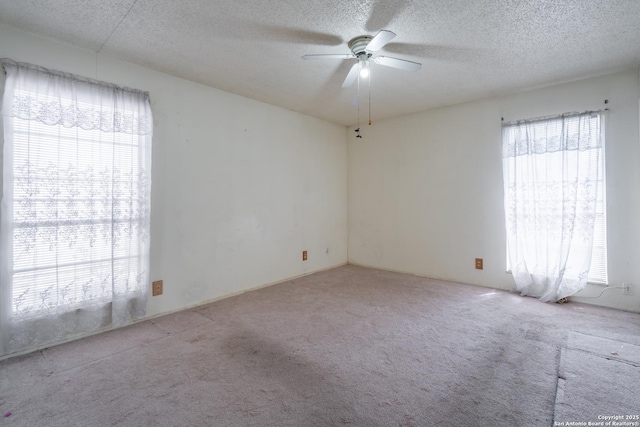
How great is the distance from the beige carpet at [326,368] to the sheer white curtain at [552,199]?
363 mm

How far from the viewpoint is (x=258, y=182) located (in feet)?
11.8

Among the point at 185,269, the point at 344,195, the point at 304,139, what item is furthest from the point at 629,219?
the point at 185,269

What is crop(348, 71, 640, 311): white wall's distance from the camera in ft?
9.26

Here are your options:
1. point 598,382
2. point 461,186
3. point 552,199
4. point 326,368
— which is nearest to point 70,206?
point 326,368

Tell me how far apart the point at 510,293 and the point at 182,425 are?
3.39 m

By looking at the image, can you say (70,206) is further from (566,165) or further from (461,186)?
(566,165)

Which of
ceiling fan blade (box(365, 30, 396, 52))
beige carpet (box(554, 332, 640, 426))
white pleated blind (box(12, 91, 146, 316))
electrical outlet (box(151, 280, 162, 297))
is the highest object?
ceiling fan blade (box(365, 30, 396, 52))

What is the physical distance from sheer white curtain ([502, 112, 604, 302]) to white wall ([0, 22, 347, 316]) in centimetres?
241

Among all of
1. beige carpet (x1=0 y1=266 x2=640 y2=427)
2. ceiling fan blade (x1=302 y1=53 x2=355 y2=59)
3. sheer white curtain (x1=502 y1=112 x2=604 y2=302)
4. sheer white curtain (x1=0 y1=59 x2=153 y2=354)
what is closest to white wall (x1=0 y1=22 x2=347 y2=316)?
sheer white curtain (x1=0 y1=59 x2=153 y2=354)

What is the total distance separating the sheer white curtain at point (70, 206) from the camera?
79.4 inches

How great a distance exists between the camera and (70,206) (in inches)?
87.3

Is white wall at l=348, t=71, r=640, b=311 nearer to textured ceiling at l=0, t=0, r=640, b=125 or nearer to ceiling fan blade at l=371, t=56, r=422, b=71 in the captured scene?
textured ceiling at l=0, t=0, r=640, b=125

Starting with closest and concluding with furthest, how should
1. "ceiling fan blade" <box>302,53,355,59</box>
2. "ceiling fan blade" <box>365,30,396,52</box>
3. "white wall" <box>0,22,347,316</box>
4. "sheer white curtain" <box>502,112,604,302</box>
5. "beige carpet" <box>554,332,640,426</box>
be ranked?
"beige carpet" <box>554,332,640,426</box> → "ceiling fan blade" <box>365,30,396,52</box> → "ceiling fan blade" <box>302,53,355,59</box> → "white wall" <box>0,22,347,316</box> → "sheer white curtain" <box>502,112,604,302</box>

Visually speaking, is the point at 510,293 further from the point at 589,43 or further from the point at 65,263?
Answer: the point at 65,263
